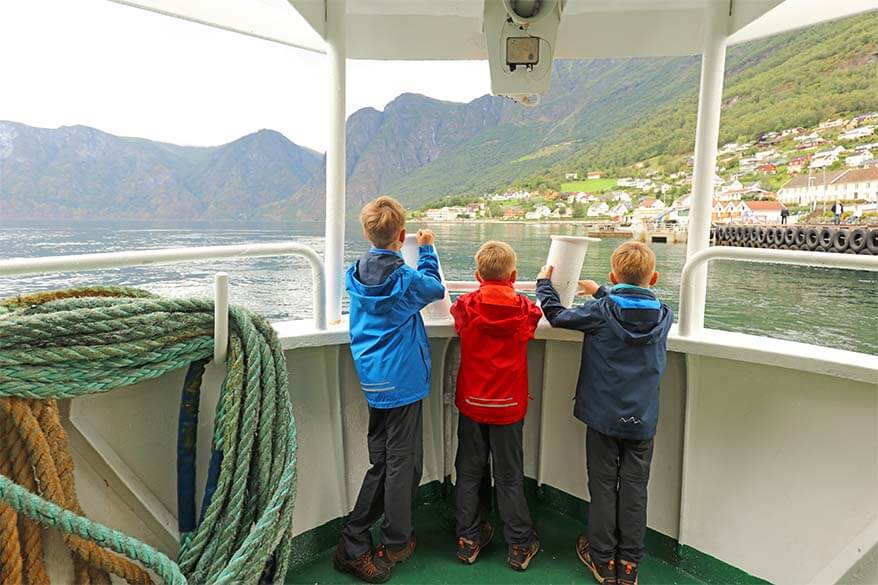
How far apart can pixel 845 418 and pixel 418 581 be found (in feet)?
5.01

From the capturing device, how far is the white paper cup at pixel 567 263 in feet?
6.09

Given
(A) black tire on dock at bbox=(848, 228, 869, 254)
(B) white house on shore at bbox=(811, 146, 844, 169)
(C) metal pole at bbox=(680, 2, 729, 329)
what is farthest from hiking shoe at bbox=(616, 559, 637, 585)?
(A) black tire on dock at bbox=(848, 228, 869, 254)

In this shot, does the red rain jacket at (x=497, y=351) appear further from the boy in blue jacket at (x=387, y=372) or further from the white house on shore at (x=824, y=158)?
the white house on shore at (x=824, y=158)

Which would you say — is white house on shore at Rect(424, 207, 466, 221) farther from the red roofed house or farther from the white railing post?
the red roofed house

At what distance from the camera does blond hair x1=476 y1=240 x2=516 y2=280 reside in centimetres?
180

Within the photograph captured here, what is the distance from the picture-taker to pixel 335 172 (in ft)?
6.52

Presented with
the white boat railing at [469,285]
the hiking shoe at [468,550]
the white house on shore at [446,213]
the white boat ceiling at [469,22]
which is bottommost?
the hiking shoe at [468,550]

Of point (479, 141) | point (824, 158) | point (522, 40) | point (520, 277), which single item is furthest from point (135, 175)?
point (824, 158)

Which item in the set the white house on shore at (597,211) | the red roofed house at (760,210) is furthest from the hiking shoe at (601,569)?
the red roofed house at (760,210)

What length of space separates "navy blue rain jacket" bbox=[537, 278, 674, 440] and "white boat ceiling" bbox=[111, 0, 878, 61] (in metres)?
1.10

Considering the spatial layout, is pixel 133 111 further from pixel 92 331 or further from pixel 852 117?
pixel 852 117

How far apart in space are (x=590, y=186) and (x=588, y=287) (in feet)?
5.71

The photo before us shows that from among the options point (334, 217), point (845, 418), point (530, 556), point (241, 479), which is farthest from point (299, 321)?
point (845, 418)

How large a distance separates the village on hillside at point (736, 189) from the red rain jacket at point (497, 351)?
2.78 feet
